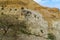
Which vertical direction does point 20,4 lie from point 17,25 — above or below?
above

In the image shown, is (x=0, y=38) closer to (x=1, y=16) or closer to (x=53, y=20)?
(x=1, y=16)

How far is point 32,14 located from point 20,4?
1.88 meters

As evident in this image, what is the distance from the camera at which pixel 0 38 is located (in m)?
12.6

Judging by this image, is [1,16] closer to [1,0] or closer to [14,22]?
[14,22]

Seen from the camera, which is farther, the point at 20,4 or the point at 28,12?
the point at 20,4

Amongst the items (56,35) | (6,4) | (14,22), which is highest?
(6,4)

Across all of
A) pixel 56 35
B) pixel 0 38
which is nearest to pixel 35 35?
pixel 0 38

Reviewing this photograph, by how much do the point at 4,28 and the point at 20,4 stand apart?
280 cm

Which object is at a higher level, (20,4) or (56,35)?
(20,4)

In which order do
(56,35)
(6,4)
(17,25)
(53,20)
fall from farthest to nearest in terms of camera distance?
1. (53,20)
2. (56,35)
3. (6,4)
4. (17,25)

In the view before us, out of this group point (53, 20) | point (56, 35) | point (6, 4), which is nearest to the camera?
point (6, 4)

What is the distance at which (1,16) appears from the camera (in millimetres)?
12789

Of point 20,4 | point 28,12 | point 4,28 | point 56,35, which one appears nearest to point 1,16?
point 4,28

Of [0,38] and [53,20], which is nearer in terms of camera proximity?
[0,38]
